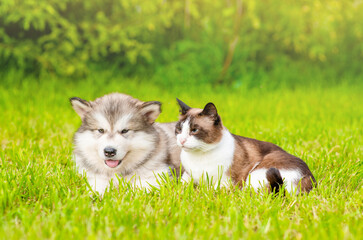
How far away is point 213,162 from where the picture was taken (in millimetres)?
3881

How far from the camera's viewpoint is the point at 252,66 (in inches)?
439

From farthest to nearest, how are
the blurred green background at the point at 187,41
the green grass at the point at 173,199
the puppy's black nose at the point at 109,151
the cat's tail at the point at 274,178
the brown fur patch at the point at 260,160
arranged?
the blurred green background at the point at 187,41, the brown fur patch at the point at 260,160, the puppy's black nose at the point at 109,151, the cat's tail at the point at 274,178, the green grass at the point at 173,199

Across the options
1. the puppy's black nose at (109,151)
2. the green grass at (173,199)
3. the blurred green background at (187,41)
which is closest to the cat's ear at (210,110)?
the green grass at (173,199)

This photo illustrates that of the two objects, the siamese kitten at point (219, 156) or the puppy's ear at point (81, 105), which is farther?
the puppy's ear at point (81, 105)

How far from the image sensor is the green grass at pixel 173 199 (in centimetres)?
273

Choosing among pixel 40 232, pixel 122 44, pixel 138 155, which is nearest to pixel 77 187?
pixel 138 155

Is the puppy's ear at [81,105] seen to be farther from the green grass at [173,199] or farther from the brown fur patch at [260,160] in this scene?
the brown fur patch at [260,160]

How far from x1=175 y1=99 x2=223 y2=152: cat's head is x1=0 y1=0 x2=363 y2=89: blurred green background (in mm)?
6502

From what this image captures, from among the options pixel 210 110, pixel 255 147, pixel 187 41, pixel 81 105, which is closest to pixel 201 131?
pixel 210 110

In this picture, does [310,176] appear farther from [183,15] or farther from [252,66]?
[183,15]

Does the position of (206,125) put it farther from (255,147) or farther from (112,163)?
(112,163)

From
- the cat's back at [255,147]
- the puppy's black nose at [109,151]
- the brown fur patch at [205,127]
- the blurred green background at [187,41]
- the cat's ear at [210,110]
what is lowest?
the cat's back at [255,147]

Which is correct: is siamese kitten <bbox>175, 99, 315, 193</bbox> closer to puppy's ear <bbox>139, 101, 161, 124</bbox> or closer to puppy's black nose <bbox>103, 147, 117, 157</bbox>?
puppy's ear <bbox>139, 101, 161, 124</bbox>

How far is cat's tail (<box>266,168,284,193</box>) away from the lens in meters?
3.38
